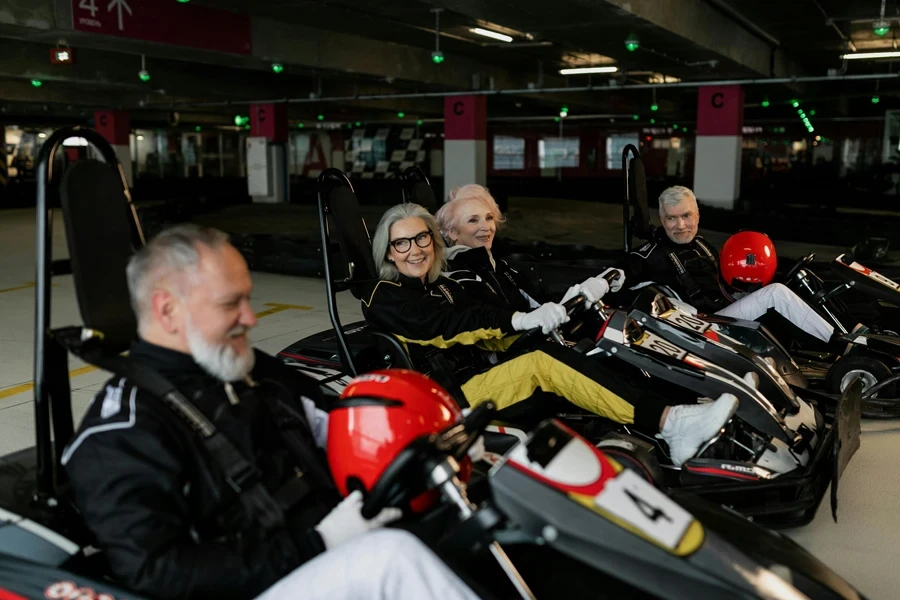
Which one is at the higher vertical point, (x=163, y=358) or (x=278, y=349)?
(x=163, y=358)

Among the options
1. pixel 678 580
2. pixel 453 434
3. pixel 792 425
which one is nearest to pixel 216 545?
pixel 453 434

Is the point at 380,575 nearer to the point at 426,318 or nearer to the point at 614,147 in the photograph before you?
the point at 426,318

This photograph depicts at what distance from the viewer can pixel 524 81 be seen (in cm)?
1229

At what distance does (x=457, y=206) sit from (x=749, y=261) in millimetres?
1197

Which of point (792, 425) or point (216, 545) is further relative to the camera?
point (792, 425)

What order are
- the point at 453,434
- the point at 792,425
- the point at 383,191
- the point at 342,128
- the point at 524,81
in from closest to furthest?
the point at 453,434 → the point at 792,425 → the point at 524,81 → the point at 383,191 → the point at 342,128

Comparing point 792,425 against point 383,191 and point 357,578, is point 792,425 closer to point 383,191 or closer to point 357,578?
point 357,578

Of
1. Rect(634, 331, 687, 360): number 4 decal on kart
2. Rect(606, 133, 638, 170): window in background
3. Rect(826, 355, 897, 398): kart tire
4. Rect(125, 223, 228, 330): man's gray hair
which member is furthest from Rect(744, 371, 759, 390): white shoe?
Rect(606, 133, 638, 170): window in background

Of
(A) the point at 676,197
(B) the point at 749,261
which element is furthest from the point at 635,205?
(B) the point at 749,261

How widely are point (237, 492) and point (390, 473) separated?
0.25 m

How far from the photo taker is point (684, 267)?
3129mm

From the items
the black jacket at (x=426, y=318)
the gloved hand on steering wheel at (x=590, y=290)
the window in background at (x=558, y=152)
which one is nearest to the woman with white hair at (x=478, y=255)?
the black jacket at (x=426, y=318)

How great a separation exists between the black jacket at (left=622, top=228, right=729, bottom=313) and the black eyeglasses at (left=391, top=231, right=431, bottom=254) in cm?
105

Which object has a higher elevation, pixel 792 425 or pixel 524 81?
pixel 524 81
